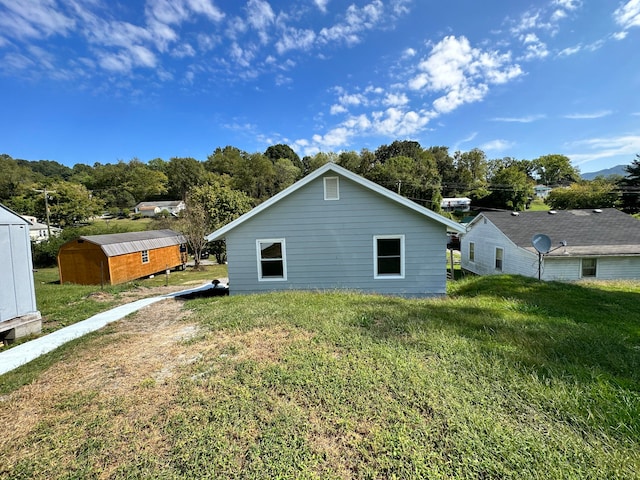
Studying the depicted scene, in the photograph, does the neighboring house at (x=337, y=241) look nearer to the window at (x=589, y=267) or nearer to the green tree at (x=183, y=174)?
the window at (x=589, y=267)

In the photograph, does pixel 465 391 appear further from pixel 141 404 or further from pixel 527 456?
pixel 141 404

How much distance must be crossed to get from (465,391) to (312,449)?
1.63m

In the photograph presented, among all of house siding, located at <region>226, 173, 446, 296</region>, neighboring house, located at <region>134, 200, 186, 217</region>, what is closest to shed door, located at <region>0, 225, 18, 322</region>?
house siding, located at <region>226, 173, 446, 296</region>

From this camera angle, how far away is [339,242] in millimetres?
9000

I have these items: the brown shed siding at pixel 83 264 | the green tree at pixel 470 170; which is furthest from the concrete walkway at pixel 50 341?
the green tree at pixel 470 170

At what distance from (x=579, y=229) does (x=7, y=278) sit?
75.1ft

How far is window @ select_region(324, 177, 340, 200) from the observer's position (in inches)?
347

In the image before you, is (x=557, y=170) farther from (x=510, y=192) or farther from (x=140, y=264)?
(x=140, y=264)

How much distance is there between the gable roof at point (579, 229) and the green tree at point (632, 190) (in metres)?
21.6

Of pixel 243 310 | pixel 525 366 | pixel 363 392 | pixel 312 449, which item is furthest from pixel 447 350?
pixel 243 310

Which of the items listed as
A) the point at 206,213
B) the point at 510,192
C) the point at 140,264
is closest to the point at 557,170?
the point at 510,192

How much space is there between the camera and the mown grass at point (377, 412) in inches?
84.8

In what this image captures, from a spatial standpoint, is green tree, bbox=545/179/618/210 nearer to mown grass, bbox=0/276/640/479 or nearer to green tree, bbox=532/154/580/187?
green tree, bbox=532/154/580/187

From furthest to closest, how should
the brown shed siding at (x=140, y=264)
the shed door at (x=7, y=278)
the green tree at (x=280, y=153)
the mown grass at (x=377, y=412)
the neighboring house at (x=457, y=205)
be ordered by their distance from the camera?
1. the green tree at (x=280, y=153)
2. the neighboring house at (x=457, y=205)
3. the brown shed siding at (x=140, y=264)
4. the shed door at (x=7, y=278)
5. the mown grass at (x=377, y=412)
